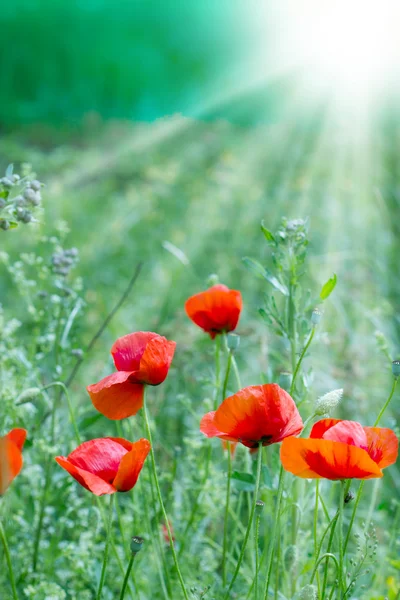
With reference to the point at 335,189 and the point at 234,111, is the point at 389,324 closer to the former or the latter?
the point at 335,189

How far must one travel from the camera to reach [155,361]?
0.59m

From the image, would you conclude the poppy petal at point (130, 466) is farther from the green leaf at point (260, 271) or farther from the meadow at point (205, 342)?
the green leaf at point (260, 271)

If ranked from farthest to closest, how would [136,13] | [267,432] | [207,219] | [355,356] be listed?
[136,13] → [207,219] → [355,356] → [267,432]

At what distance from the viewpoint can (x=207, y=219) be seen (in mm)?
2531

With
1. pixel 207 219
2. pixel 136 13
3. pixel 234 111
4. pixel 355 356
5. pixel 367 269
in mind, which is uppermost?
pixel 136 13

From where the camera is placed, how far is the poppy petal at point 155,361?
0.58m

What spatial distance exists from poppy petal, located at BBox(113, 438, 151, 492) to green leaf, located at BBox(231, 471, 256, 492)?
167 mm

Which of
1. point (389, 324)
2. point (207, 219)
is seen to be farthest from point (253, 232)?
point (389, 324)

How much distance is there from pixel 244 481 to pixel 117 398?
0.17 metres

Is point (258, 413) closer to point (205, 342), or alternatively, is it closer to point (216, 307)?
point (216, 307)

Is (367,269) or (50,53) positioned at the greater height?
(50,53)

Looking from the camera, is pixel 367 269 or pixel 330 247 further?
pixel 330 247

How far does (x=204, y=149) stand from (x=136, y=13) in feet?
3.72

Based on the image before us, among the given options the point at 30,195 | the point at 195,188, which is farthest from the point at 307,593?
the point at 195,188
